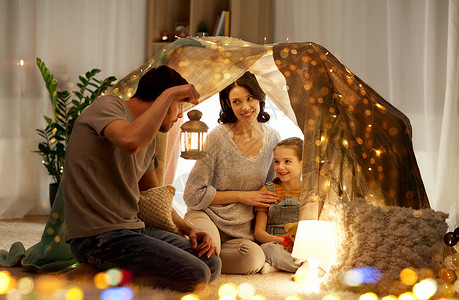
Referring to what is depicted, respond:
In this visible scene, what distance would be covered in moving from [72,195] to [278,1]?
2.72 m

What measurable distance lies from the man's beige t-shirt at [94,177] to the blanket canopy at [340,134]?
0.63 meters

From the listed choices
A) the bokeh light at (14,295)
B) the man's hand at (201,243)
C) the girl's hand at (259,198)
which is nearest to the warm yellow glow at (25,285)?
the bokeh light at (14,295)

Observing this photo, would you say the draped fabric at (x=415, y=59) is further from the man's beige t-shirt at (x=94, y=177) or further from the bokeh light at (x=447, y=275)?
the man's beige t-shirt at (x=94, y=177)

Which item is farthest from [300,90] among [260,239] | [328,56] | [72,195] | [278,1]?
[278,1]

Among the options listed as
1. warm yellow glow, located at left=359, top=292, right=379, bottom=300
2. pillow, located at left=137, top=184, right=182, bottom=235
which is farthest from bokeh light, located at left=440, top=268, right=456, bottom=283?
pillow, located at left=137, top=184, right=182, bottom=235

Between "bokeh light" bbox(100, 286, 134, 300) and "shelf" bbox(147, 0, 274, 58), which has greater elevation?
"shelf" bbox(147, 0, 274, 58)

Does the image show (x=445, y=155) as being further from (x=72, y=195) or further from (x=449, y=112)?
(x=72, y=195)

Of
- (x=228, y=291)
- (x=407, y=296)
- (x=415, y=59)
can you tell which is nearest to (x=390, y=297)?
(x=407, y=296)

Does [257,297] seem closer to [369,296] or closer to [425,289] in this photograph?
[369,296]

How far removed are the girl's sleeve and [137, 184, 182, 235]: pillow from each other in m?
0.36

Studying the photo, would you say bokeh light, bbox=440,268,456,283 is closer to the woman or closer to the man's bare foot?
the woman

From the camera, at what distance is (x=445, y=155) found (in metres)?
3.90

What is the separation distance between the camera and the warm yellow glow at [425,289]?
2.15 meters

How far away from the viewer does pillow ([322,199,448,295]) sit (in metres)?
2.23
